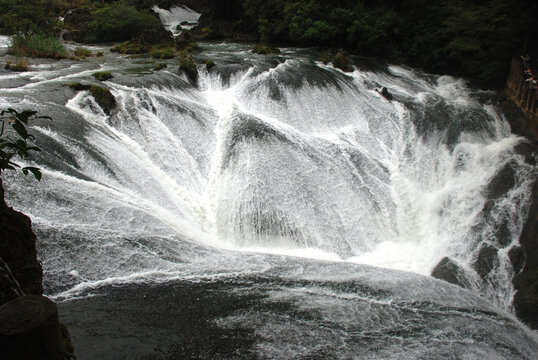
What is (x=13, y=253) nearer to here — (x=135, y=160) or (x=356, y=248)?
(x=135, y=160)

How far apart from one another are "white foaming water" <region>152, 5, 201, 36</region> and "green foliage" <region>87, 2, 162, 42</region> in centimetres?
466

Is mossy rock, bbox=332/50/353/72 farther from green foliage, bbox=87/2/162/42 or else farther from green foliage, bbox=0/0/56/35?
green foliage, bbox=0/0/56/35

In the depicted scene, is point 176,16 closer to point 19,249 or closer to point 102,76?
point 102,76

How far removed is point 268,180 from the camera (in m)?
8.77

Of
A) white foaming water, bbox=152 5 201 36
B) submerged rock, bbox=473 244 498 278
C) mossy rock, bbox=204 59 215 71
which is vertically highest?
white foaming water, bbox=152 5 201 36

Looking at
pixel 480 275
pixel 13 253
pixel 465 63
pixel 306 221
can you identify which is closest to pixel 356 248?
pixel 306 221

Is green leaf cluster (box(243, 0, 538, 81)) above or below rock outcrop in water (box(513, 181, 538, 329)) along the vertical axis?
above

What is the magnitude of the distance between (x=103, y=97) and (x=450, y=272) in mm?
8218

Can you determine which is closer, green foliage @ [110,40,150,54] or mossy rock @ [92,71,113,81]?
mossy rock @ [92,71,113,81]

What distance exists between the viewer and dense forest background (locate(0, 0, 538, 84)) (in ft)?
48.5

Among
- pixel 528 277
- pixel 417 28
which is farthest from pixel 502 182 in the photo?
pixel 417 28

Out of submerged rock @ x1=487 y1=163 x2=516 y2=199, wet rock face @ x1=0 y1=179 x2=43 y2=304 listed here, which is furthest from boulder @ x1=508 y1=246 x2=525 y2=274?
wet rock face @ x1=0 y1=179 x2=43 y2=304

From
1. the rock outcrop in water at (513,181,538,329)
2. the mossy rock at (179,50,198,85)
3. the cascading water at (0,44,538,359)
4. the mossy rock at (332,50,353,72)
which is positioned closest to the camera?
the cascading water at (0,44,538,359)

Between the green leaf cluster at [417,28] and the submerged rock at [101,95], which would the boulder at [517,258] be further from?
the green leaf cluster at [417,28]
